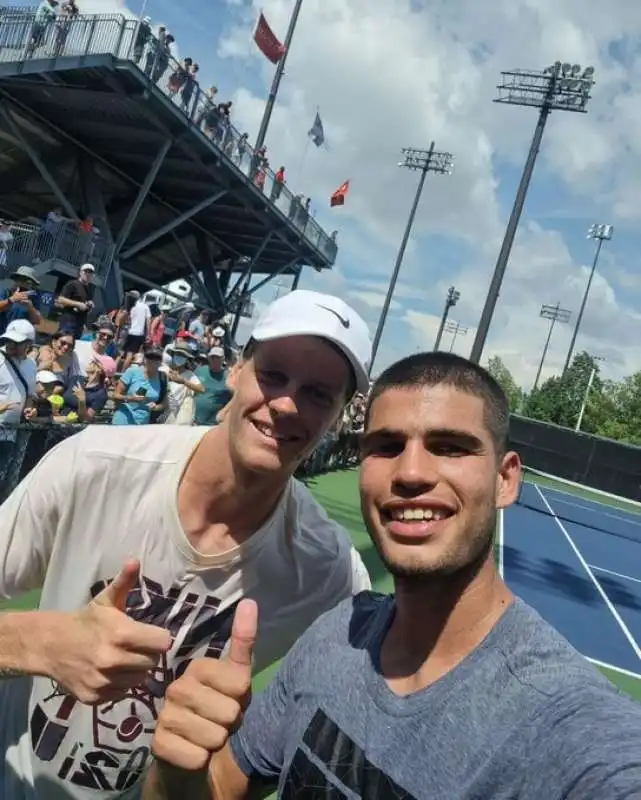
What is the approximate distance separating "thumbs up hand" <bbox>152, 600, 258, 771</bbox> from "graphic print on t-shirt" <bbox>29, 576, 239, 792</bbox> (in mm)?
486

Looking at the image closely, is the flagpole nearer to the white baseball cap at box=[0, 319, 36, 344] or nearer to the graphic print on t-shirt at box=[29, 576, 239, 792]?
the white baseball cap at box=[0, 319, 36, 344]

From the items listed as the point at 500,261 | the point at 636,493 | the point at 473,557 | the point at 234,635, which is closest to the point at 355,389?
the point at 473,557

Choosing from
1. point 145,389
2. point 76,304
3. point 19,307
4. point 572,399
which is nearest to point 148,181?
point 76,304

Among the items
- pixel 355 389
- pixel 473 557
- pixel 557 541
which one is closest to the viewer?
pixel 473 557

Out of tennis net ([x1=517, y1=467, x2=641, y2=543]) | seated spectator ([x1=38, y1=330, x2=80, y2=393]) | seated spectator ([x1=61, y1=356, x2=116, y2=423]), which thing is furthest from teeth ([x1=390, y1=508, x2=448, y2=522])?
tennis net ([x1=517, y1=467, x2=641, y2=543])

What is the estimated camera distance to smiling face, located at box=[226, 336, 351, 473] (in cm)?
193

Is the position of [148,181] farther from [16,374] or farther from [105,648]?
[105,648]

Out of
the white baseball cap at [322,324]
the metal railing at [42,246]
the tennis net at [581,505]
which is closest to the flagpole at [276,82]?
the metal railing at [42,246]

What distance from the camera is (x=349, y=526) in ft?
34.0

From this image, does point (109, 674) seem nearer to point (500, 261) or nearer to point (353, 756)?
point (353, 756)

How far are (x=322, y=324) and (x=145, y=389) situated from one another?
18.1ft

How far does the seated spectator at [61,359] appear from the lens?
6691 millimetres

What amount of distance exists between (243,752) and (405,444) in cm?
88

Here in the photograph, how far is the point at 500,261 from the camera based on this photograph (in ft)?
62.3
